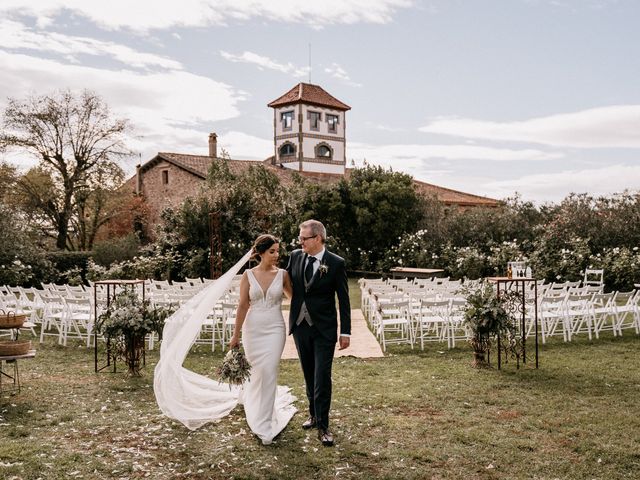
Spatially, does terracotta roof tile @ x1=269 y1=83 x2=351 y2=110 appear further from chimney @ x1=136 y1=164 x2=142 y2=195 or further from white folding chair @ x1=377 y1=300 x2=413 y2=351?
white folding chair @ x1=377 y1=300 x2=413 y2=351

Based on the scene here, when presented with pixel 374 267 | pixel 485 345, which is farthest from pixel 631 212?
pixel 485 345

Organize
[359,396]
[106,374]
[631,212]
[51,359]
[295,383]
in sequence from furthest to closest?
[631,212], [51,359], [106,374], [295,383], [359,396]

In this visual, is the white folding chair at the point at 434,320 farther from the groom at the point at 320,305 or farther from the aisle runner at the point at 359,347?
the groom at the point at 320,305

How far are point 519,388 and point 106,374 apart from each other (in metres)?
4.89

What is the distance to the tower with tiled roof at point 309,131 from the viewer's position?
46.2 metres

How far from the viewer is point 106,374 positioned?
25.9 feet

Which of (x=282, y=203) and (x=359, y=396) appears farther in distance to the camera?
(x=282, y=203)

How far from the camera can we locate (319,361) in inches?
202

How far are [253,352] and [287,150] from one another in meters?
42.4

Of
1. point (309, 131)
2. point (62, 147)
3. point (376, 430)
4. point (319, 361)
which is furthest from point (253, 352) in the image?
point (309, 131)

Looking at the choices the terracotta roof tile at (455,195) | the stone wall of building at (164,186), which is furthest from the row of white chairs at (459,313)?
the terracotta roof tile at (455,195)

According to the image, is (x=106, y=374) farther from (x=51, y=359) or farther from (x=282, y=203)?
(x=282, y=203)

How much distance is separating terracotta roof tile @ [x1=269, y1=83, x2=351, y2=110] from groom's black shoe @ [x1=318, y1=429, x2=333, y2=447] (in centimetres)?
4233

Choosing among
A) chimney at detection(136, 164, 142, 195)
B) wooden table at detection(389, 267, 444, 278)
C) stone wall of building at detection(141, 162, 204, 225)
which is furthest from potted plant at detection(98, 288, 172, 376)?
chimney at detection(136, 164, 142, 195)
